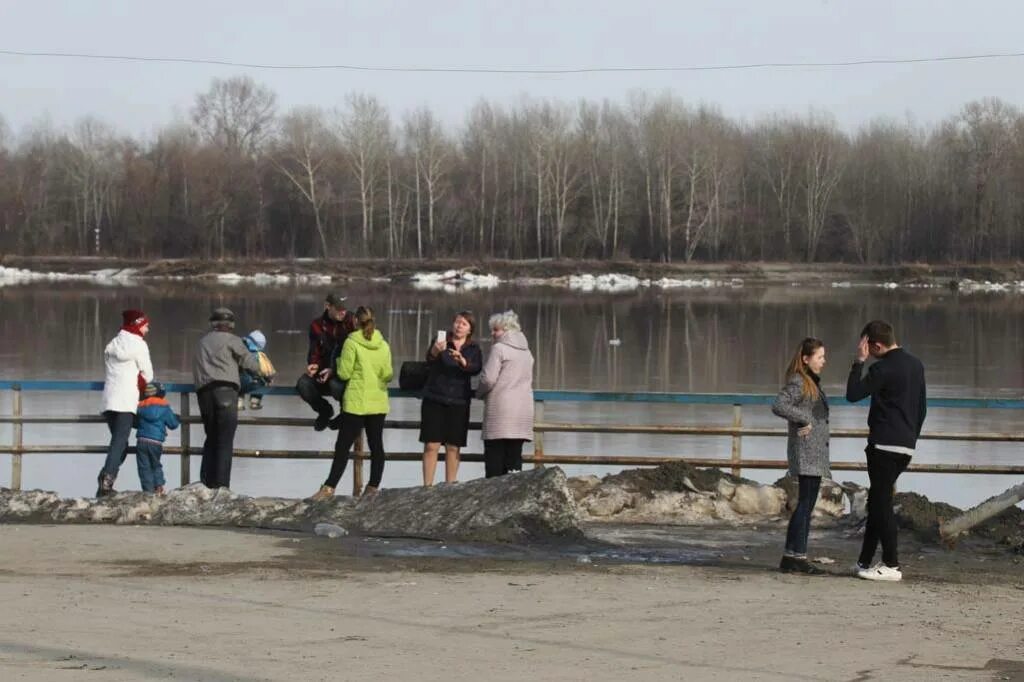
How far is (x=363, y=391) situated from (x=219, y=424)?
120 cm

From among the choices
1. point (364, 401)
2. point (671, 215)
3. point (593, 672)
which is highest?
point (671, 215)

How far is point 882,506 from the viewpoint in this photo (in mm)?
9930

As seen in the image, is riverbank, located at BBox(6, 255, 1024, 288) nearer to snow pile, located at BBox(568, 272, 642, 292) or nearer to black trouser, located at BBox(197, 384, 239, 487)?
snow pile, located at BBox(568, 272, 642, 292)

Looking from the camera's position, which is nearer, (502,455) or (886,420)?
(886,420)

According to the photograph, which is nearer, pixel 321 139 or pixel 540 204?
pixel 540 204

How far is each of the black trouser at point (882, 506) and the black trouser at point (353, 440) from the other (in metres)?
4.34

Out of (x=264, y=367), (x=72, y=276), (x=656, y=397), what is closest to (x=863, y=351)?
(x=656, y=397)

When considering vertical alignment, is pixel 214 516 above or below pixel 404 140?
below

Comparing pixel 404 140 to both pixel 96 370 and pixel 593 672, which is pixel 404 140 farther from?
pixel 593 672

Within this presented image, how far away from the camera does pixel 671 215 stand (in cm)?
9644

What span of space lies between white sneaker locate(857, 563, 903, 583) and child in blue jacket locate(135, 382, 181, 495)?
5.91 metres

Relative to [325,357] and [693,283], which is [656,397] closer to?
[325,357]

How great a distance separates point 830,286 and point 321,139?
35.4m

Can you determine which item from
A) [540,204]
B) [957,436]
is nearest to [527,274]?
[540,204]
